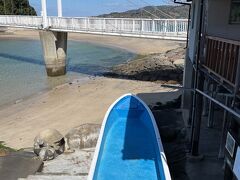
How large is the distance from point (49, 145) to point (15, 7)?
7871cm

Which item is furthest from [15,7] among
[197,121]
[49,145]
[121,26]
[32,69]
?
[197,121]

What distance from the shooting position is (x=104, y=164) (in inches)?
420

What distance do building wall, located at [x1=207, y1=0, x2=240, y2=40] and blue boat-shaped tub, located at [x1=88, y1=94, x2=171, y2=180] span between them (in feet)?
12.6

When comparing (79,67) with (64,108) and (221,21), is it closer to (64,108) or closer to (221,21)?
(64,108)

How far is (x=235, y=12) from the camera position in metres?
12.6

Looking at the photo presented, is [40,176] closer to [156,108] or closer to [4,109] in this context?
→ [156,108]

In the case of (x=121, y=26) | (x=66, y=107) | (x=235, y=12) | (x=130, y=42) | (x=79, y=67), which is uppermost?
(x=235, y=12)

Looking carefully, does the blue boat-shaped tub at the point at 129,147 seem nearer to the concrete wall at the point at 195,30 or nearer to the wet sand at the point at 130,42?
the concrete wall at the point at 195,30

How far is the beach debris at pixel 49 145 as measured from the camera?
40.9 ft

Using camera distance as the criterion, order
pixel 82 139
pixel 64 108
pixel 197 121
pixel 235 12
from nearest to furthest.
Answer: pixel 197 121 → pixel 235 12 → pixel 82 139 → pixel 64 108

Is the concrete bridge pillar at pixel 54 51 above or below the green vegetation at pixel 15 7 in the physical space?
below

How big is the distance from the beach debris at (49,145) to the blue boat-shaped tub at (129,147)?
1902mm

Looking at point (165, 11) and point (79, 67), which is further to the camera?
point (165, 11)

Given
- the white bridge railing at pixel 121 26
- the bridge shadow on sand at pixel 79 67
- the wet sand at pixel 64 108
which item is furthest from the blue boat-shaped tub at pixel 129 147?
the bridge shadow on sand at pixel 79 67
